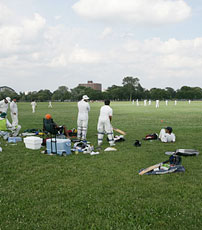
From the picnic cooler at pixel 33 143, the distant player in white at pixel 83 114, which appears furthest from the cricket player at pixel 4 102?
the picnic cooler at pixel 33 143

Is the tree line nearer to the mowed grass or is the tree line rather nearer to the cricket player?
the cricket player

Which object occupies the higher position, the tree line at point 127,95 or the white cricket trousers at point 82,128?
the tree line at point 127,95

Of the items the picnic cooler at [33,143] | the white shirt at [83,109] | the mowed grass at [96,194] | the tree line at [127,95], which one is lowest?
the mowed grass at [96,194]

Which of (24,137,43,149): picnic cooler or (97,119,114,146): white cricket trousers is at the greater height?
(97,119,114,146): white cricket trousers

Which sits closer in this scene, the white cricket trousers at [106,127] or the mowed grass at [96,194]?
the mowed grass at [96,194]

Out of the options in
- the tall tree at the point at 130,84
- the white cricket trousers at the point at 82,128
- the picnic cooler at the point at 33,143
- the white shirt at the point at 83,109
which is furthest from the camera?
the tall tree at the point at 130,84

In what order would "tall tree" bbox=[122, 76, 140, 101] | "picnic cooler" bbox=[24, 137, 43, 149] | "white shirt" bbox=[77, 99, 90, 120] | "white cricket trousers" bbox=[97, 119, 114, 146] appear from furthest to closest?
"tall tree" bbox=[122, 76, 140, 101] < "white shirt" bbox=[77, 99, 90, 120] < "white cricket trousers" bbox=[97, 119, 114, 146] < "picnic cooler" bbox=[24, 137, 43, 149]

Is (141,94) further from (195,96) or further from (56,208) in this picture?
(56,208)

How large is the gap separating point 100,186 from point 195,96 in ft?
564

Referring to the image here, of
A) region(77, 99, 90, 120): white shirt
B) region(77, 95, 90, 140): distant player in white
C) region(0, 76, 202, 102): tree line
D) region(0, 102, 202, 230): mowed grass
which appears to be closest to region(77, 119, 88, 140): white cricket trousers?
region(77, 95, 90, 140): distant player in white

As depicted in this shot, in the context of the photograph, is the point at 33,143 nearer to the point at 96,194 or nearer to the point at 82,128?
the point at 82,128

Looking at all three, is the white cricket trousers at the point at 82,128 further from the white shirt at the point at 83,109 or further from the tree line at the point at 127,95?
the tree line at the point at 127,95

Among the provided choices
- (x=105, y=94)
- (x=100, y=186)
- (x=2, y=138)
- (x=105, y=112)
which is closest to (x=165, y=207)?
(x=100, y=186)

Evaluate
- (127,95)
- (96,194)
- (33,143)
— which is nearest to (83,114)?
(33,143)
